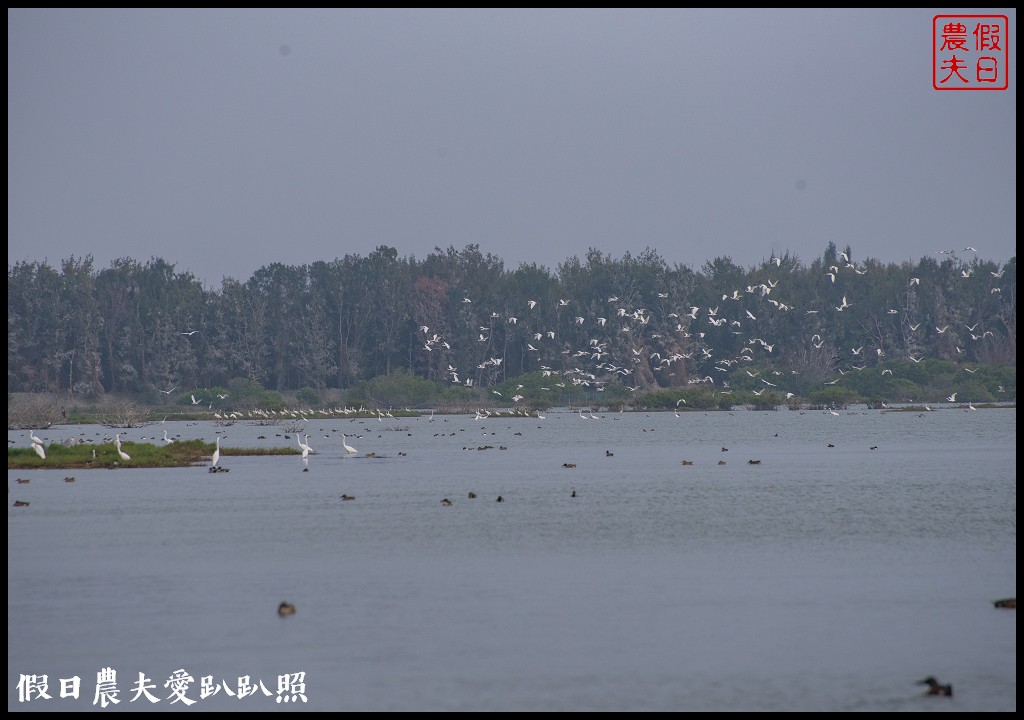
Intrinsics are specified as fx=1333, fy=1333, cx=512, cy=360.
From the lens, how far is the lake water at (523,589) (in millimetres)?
15750

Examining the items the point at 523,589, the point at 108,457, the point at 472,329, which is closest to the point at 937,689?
the point at 523,589

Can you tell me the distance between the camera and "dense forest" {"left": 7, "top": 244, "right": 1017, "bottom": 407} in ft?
405

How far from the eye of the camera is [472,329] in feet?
423

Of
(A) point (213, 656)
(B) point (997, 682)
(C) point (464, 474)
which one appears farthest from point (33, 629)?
(C) point (464, 474)

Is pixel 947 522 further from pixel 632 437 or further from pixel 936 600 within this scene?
pixel 632 437

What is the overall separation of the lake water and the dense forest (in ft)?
261

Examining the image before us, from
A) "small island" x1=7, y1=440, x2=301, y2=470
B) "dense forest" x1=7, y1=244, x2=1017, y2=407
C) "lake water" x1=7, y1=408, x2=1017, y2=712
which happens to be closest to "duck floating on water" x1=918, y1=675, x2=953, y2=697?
"lake water" x1=7, y1=408, x2=1017, y2=712

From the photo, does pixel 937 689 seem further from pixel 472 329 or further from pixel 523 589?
pixel 472 329

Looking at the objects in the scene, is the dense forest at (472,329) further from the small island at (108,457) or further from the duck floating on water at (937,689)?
the duck floating on water at (937,689)

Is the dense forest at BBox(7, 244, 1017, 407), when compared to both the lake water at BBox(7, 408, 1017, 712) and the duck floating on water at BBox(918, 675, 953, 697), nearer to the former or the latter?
the lake water at BBox(7, 408, 1017, 712)

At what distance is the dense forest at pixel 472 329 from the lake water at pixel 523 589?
3128 inches

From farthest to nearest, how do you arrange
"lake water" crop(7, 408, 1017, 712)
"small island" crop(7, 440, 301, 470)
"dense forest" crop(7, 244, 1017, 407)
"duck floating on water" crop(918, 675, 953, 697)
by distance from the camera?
"dense forest" crop(7, 244, 1017, 407) → "small island" crop(7, 440, 301, 470) → "lake water" crop(7, 408, 1017, 712) → "duck floating on water" crop(918, 675, 953, 697)

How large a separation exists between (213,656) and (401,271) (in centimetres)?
12011

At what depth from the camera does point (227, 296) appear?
133 m
